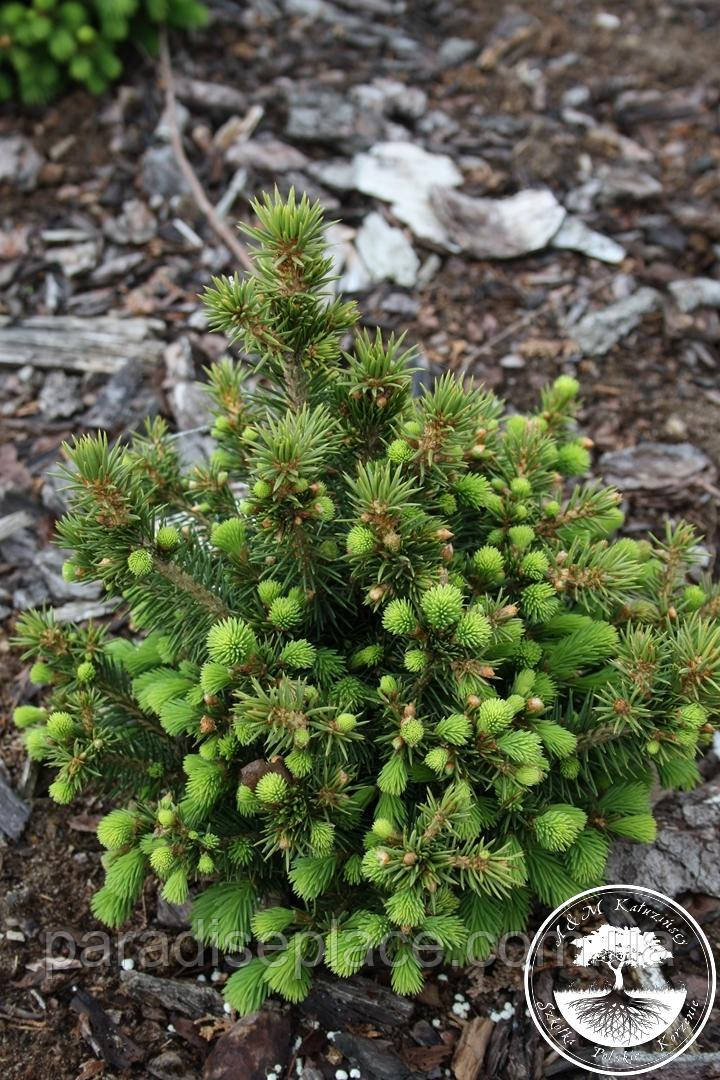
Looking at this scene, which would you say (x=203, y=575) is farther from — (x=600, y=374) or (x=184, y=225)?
(x=184, y=225)

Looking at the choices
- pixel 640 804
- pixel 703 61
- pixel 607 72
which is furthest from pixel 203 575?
pixel 703 61

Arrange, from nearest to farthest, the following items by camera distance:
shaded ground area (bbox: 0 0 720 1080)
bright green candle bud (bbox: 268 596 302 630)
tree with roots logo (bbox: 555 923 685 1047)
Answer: bright green candle bud (bbox: 268 596 302 630) < tree with roots logo (bbox: 555 923 685 1047) < shaded ground area (bbox: 0 0 720 1080)

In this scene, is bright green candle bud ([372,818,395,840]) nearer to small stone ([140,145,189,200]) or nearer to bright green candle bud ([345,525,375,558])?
bright green candle bud ([345,525,375,558])

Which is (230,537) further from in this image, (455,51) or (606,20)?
(606,20)

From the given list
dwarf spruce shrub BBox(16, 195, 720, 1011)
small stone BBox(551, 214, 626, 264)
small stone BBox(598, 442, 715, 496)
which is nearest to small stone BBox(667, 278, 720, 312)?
small stone BBox(551, 214, 626, 264)

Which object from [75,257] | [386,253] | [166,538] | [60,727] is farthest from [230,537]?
[75,257]

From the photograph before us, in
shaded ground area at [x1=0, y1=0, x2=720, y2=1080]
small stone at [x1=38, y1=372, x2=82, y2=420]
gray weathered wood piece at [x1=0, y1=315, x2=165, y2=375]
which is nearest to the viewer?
shaded ground area at [x1=0, y1=0, x2=720, y2=1080]
